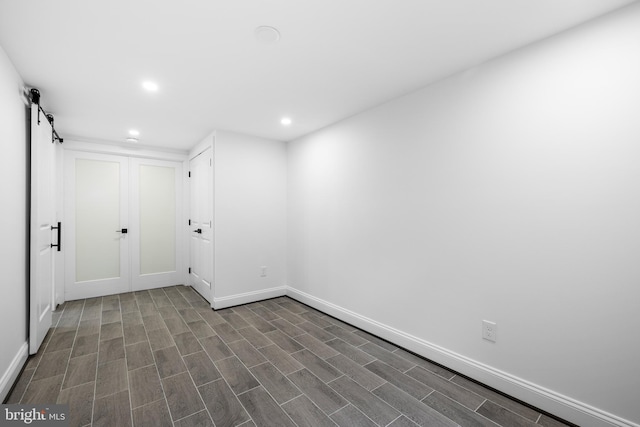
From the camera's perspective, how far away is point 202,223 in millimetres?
4246

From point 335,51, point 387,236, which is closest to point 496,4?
point 335,51

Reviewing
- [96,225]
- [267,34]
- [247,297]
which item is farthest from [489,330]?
[96,225]

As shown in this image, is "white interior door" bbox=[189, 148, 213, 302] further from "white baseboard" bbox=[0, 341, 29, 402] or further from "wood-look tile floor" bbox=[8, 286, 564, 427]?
"white baseboard" bbox=[0, 341, 29, 402]

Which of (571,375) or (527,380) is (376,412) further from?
(571,375)

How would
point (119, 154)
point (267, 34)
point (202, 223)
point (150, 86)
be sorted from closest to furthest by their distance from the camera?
point (267, 34)
point (150, 86)
point (202, 223)
point (119, 154)

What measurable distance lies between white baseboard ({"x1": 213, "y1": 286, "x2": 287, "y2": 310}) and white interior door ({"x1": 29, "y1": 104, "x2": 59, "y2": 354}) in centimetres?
166

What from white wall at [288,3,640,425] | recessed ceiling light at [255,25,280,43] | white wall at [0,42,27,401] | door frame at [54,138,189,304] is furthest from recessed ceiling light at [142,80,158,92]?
door frame at [54,138,189,304]

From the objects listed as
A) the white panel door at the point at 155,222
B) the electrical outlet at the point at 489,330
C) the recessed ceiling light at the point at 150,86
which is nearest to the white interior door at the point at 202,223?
the white panel door at the point at 155,222

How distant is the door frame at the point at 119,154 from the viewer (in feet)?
12.9

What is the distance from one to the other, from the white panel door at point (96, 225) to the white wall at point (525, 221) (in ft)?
13.1

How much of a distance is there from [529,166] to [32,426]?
136 inches

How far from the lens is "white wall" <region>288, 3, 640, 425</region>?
5.09 ft

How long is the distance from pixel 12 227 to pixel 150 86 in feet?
4.93

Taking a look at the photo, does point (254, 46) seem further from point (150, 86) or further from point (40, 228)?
point (40, 228)
